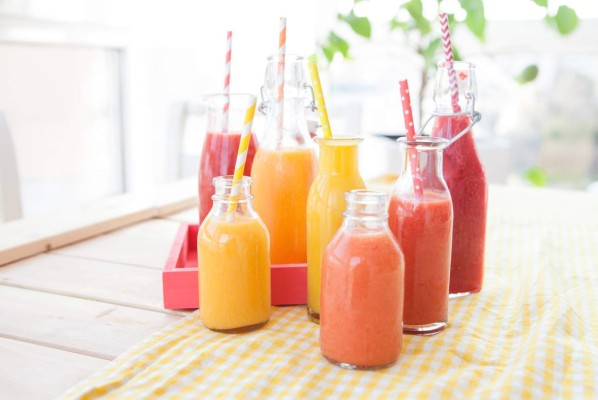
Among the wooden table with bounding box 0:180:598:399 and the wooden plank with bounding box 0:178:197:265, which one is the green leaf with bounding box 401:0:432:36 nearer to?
the wooden table with bounding box 0:180:598:399

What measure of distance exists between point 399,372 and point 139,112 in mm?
2493

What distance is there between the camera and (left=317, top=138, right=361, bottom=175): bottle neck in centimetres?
76

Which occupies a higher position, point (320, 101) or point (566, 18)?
point (566, 18)

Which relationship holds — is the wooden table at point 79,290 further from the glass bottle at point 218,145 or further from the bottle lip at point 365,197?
the bottle lip at point 365,197

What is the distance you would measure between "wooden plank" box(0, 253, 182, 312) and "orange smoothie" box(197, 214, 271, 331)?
0.41 feet

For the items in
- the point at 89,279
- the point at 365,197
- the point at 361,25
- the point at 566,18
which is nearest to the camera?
the point at 365,197

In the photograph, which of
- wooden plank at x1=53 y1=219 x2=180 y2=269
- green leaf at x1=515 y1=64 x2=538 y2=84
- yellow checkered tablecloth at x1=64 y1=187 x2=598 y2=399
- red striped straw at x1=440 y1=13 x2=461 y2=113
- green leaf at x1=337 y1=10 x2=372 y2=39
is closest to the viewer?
yellow checkered tablecloth at x1=64 y1=187 x2=598 y2=399

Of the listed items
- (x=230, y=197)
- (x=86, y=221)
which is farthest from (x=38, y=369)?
(x=86, y=221)

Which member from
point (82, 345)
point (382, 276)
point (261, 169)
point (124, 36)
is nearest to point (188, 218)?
point (261, 169)

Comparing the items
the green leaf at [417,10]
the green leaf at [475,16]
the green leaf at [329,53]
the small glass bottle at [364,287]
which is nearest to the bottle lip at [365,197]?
the small glass bottle at [364,287]

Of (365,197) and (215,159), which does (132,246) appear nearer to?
(215,159)

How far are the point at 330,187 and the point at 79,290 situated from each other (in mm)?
394

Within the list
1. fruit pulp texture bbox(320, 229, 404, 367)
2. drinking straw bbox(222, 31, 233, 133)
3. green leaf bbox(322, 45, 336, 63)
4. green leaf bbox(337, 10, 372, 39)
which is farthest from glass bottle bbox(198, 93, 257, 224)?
green leaf bbox(322, 45, 336, 63)

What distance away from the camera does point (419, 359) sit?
70 centimetres
